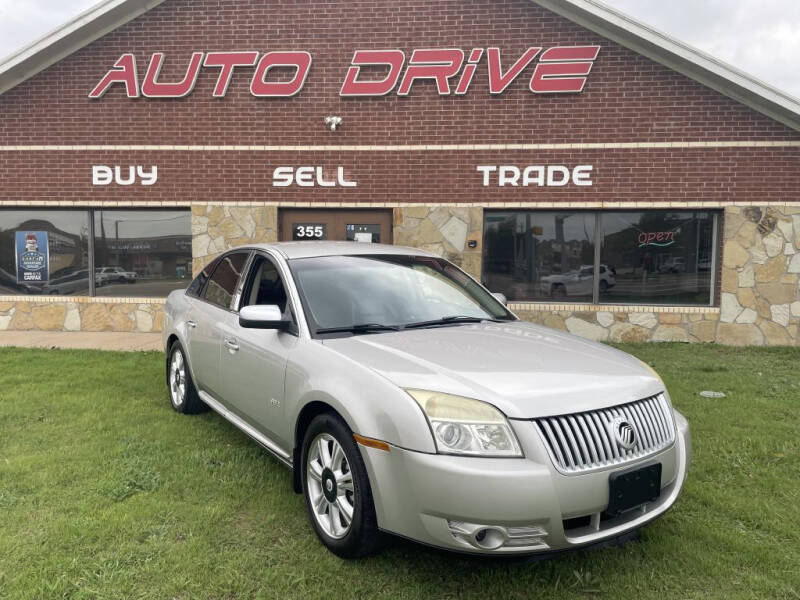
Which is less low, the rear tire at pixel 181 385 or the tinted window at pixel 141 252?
the tinted window at pixel 141 252

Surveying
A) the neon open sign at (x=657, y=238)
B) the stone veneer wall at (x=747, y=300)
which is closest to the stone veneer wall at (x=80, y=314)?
the stone veneer wall at (x=747, y=300)

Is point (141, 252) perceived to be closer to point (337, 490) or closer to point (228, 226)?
point (228, 226)

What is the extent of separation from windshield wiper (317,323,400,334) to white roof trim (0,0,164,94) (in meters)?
8.89

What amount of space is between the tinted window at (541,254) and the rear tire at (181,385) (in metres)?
5.57

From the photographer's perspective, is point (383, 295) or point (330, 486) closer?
point (330, 486)

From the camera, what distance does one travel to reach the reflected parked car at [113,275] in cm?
1030

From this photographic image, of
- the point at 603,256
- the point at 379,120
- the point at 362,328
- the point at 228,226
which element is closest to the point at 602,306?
the point at 603,256

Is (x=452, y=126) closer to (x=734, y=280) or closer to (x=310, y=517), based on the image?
(x=734, y=280)

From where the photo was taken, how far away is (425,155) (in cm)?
964

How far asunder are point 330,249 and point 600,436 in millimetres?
2393

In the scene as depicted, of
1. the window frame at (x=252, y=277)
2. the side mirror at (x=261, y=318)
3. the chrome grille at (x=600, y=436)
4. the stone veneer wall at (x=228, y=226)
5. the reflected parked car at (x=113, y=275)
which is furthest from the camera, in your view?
the reflected parked car at (x=113, y=275)

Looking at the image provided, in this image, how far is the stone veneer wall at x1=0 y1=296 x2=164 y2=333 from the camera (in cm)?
1020

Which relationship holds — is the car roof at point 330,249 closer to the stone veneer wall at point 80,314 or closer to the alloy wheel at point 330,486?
the alloy wheel at point 330,486

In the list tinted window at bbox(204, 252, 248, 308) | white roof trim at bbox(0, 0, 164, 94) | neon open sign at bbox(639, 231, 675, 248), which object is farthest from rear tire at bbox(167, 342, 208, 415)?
neon open sign at bbox(639, 231, 675, 248)
